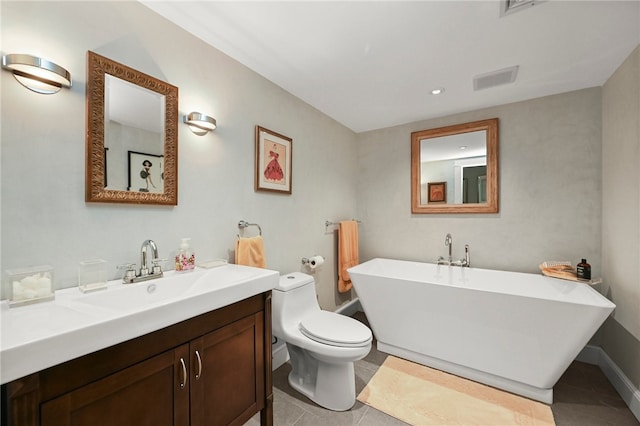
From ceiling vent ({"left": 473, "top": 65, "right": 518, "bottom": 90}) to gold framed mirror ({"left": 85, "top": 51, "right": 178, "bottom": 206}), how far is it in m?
2.29

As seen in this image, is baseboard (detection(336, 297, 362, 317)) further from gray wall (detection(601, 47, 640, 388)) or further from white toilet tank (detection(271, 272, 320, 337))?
gray wall (detection(601, 47, 640, 388))

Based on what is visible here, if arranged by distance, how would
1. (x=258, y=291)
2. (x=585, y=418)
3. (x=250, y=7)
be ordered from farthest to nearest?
(x=585, y=418) < (x=250, y=7) < (x=258, y=291)

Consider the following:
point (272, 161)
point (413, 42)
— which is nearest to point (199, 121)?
point (272, 161)

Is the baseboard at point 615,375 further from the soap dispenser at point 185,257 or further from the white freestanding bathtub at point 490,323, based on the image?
the soap dispenser at point 185,257

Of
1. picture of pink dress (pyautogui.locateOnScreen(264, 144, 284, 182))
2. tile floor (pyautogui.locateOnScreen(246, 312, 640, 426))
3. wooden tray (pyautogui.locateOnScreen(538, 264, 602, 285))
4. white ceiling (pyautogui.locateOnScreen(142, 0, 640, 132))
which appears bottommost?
tile floor (pyautogui.locateOnScreen(246, 312, 640, 426))

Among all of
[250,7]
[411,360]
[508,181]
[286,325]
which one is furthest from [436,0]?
[411,360]

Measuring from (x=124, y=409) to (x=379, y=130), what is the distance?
3.38 metres

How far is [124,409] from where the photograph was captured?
920 millimetres

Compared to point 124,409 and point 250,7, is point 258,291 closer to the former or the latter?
point 124,409

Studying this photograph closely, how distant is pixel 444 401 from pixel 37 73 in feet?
9.30

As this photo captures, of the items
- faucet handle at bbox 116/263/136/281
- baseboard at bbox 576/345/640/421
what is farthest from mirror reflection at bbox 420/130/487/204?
faucet handle at bbox 116/263/136/281

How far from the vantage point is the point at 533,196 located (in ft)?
8.48

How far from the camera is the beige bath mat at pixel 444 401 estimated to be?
5.61 ft

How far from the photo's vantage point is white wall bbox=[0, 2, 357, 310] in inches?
42.1
